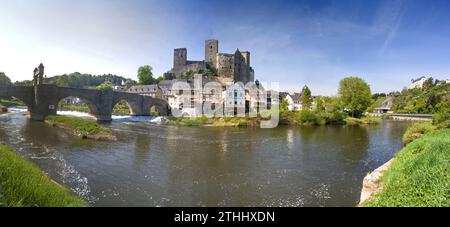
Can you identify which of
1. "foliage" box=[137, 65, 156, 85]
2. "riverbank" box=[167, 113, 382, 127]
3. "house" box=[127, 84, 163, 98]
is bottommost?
"riverbank" box=[167, 113, 382, 127]

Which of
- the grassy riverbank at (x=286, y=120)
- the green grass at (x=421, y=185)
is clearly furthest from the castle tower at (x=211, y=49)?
the green grass at (x=421, y=185)

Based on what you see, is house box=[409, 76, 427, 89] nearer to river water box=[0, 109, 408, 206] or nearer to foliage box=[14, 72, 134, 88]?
river water box=[0, 109, 408, 206]

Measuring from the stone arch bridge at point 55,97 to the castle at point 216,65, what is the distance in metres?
31.1

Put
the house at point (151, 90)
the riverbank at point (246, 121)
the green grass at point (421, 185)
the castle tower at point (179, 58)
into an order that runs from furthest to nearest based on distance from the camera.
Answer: the castle tower at point (179, 58)
the house at point (151, 90)
the riverbank at point (246, 121)
the green grass at point (421, 185)

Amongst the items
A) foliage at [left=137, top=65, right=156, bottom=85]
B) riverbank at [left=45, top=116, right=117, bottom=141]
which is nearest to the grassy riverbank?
riverbank at [left=45, top=116, right=117, bottom=141]

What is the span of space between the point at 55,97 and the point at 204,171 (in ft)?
154

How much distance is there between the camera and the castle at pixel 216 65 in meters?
96.8

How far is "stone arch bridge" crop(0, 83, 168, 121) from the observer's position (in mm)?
49438

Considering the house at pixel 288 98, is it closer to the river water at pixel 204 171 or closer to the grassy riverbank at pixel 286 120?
the grassy riverbank at pixel 286 120

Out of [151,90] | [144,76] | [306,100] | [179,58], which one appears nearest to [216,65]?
[179,58]

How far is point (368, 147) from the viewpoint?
27516mm

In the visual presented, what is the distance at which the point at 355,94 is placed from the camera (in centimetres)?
7112
